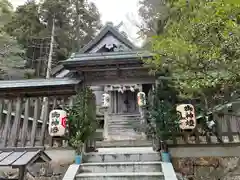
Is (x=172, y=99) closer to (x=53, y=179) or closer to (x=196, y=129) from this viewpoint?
(x=196, y=129)

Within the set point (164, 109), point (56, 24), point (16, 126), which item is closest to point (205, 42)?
point (164, 109)

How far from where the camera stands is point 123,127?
574 inches

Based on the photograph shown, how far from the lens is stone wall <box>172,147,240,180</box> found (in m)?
5.79

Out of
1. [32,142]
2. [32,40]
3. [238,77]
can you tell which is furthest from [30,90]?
[32,40]

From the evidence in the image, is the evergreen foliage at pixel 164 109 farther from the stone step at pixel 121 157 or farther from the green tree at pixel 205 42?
the green tree at pixel 205 42

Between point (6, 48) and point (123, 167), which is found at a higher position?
point (6, 48)

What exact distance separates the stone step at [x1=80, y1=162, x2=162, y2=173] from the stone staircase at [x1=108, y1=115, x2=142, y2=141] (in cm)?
724

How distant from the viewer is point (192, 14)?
4105mm

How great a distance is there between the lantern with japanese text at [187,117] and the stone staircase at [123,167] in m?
1.14

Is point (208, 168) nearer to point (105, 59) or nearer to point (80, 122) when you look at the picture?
point (80, 122)

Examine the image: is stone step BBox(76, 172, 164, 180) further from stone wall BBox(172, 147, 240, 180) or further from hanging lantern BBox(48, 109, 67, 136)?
hanging lantern BBox(48, 109, 67, 136)

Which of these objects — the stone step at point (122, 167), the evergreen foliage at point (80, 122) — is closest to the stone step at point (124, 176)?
the stone step at point (122, 167)

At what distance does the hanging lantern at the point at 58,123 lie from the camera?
607 centimetres

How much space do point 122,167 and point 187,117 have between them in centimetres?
221
